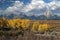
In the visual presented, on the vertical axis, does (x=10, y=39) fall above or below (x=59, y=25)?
above

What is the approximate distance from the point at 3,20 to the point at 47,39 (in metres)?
22.1

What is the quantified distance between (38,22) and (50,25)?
5.74ft

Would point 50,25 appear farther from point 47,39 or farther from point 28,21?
point 47,39

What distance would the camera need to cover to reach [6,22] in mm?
35375

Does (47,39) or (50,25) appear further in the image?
(50,25)

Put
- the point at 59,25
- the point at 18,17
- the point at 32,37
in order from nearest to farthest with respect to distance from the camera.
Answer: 1. the point at 32,37
2. the point at 59,25
3. the point at 18,17

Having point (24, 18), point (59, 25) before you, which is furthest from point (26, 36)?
point (24, 18)

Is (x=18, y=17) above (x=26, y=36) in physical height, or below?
below

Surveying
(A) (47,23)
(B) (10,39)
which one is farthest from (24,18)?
(B) (10,39)

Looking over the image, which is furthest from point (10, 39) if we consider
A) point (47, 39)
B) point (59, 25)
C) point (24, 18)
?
point (24, 18)

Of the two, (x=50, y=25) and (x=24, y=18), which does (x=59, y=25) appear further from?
(x=24, y=18)

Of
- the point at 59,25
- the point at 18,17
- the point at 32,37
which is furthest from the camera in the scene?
the point at 18,17

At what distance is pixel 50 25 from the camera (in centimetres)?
3584

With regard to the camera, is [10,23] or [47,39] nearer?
[47,39]
